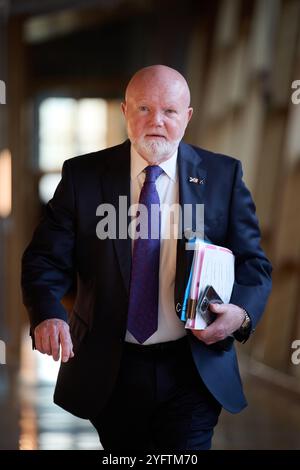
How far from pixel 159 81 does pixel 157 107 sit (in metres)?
0.07

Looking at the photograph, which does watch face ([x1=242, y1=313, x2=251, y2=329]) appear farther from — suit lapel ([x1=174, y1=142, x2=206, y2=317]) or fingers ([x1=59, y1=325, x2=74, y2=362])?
fingers ([x1=59, y1=325, x2=74, y2=362])

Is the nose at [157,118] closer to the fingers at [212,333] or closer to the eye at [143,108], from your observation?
the eye at [143,108]

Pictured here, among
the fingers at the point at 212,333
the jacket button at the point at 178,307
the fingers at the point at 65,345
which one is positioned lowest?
the fingers at the point at 65,345

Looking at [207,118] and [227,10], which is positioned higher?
[227,10]

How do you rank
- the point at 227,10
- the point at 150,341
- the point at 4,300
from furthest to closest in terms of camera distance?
1. the point at 227,10
2. the point at 4,300
3. the point at 150,341

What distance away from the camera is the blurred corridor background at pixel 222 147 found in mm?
4758

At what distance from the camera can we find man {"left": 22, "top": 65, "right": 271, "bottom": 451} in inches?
81.4

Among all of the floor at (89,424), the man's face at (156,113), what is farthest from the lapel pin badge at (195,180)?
the floor at (89,424)

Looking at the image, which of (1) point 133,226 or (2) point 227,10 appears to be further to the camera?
(2) point 227,10

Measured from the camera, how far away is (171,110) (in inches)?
79.6

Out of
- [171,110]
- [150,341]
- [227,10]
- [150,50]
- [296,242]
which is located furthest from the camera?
[150,50]
